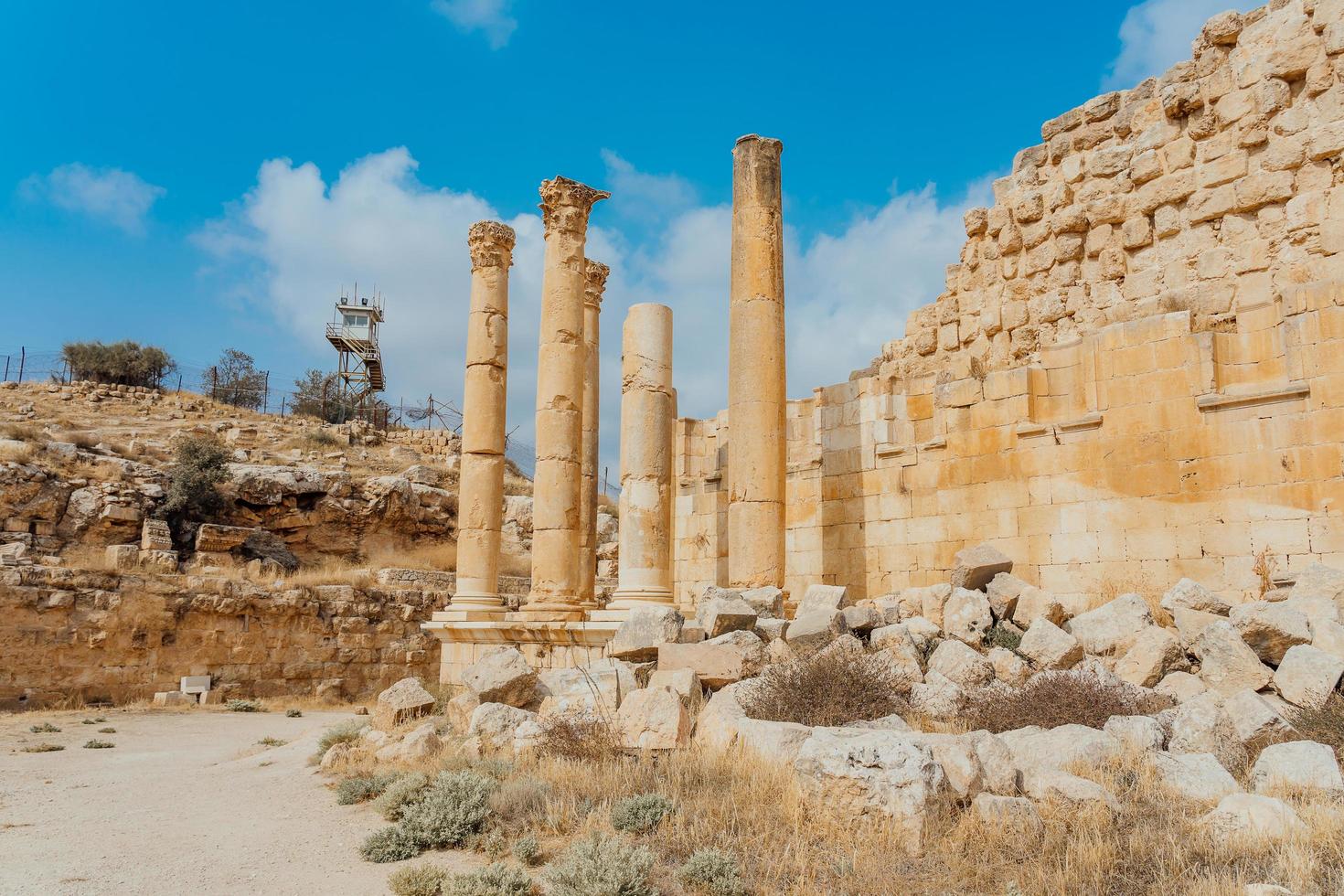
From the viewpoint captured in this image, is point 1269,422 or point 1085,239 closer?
point 1269,422

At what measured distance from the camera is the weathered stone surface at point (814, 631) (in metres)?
10.2

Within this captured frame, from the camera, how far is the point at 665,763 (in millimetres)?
7645

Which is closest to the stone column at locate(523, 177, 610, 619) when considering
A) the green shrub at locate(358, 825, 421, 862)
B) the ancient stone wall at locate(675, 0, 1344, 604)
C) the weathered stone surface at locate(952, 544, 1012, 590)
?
the ancient stone wall at locate(675, 0, 1344, 604)

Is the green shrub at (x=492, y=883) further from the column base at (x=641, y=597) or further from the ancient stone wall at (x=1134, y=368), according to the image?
the column base at (x=641, y=597)

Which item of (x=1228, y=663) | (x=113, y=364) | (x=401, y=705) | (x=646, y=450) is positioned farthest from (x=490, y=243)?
(x=113, y=364)

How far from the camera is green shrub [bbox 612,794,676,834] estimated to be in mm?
6430

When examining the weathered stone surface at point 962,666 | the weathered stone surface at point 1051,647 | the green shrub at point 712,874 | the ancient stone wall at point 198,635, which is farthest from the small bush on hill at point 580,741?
the ancient stone wall at point 198,635

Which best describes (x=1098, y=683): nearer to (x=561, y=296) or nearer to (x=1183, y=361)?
(x=1183, y=361)

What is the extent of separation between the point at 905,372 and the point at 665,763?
9910 mm

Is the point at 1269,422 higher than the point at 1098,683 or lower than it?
higher

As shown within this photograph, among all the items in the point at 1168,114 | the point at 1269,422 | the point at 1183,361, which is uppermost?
the point at 1168,114

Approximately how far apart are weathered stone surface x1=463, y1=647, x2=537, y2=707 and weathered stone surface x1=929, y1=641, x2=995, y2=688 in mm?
4341

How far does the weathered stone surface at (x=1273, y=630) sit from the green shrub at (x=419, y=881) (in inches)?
273

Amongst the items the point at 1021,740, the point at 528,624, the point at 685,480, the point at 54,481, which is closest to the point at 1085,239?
the point at 685,480
